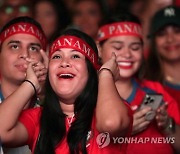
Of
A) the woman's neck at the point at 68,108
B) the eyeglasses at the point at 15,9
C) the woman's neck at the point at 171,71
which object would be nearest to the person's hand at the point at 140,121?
the woman's neck at the point at 68,108

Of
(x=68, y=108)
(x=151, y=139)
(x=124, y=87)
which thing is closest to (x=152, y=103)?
(x=151, y=139)

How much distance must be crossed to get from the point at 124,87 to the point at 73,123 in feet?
3.54

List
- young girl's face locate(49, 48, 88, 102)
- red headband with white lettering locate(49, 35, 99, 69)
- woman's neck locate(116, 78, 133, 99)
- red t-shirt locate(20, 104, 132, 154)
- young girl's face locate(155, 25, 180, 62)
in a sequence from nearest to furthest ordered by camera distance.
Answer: red t-shirt locate(20, 104, 132, 154) → young girl's face locate(49, 48, 88, 102) → red headband with white lettering locate(49, 35, 99, 69) → woman's neck locate(116, 78, 133, 99) → young girl's face locate(155, 25, 180, 62)

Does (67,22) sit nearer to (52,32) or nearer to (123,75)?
(52,32)

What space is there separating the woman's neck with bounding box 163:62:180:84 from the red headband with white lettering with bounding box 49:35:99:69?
169 centimetres

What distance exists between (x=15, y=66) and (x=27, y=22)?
1.22 feet

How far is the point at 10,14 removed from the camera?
230 inches

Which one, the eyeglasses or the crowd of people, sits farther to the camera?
the eyeglasses

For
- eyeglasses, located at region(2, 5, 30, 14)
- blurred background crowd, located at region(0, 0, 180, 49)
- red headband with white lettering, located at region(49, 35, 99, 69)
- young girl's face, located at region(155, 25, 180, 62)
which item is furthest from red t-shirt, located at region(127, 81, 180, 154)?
eyeglasses, located at region(2, 5, 30, 14)

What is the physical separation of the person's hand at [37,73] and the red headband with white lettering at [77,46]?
0.67ft

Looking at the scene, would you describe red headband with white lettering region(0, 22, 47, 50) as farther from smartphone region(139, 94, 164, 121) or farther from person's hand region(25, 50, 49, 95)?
smartphone region(139, 94, 164, 121)

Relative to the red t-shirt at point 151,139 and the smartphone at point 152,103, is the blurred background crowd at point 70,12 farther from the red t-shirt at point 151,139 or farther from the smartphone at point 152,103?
the smartphone at point 152,103

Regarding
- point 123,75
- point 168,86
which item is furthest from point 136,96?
point 168,86

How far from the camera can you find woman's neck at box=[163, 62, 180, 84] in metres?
5.34
